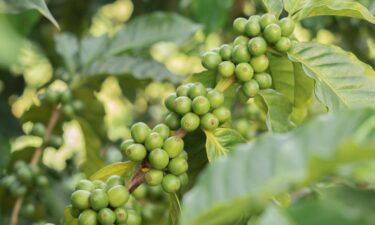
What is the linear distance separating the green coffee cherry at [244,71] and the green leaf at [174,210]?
0.87 ft

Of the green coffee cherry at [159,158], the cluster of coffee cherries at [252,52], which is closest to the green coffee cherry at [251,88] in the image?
the cluster of coffee cherries at [252,52]

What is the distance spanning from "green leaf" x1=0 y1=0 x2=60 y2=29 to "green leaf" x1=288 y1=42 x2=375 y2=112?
538mm

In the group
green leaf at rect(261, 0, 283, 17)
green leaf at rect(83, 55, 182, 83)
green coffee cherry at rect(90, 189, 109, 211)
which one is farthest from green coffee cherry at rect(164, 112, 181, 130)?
green leaf at rect(83, 55, 182, 83)

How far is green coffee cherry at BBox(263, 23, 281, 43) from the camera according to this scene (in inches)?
45.1

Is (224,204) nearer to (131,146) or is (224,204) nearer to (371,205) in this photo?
(371,205)

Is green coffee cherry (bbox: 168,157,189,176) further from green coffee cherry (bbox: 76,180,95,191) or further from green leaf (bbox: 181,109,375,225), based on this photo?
green leaf (bbox: 181,109,375,225)

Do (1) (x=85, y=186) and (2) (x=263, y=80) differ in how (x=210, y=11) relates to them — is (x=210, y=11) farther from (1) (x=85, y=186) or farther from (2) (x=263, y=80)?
(1) (x=85, y=186)

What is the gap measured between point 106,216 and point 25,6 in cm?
59

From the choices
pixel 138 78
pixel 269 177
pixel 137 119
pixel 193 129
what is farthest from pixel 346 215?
pixel 137 119

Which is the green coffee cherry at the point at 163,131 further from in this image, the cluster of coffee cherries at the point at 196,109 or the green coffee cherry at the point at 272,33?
the green coffee cherry at the point at 272,33

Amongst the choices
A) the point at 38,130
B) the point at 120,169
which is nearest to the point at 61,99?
the point at 38,130

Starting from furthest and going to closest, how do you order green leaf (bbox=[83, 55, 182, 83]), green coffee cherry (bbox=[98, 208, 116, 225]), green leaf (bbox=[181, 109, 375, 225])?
green leaf (bbox=[83, 55, 182, 83])
green coffee cherry (bbox=[98, 208, 116, 225])
green leaf (bbox=[181, 109, 375, 225])

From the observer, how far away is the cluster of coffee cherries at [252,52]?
1.15 metres

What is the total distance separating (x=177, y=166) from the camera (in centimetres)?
109
